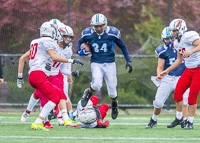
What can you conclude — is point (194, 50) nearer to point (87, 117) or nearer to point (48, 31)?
point (87, 117)

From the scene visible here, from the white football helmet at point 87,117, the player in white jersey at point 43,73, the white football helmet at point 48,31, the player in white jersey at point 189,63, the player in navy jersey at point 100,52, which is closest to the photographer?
the player in white jersey at point 43,73

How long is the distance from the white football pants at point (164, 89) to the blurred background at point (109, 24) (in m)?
3.54

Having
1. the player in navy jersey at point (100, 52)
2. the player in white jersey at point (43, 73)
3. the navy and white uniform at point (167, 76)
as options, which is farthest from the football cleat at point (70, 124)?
the navy and white uniform at point (167, 76)

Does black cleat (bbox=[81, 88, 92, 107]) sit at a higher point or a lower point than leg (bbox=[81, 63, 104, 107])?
lower

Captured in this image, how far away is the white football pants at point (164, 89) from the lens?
23.7ft

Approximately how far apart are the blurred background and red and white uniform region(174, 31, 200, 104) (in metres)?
4.14

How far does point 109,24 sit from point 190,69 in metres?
5.56

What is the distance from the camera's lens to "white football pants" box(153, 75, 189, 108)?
7.24 meters

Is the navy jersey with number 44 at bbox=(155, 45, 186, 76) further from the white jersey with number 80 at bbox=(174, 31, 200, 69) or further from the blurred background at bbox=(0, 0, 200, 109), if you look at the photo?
the blurred background at bbox=(0, 0, 200, 109)

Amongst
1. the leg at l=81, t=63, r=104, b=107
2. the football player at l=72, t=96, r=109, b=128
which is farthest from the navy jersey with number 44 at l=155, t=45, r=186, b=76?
the football player at l=72, t=96, r=109, b=128

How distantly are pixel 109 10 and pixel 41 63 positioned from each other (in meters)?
6.27

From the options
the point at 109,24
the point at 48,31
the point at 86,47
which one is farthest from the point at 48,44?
the point at 109,24

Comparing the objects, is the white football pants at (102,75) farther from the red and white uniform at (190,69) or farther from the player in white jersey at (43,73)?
the red and white uniform at (190,69)

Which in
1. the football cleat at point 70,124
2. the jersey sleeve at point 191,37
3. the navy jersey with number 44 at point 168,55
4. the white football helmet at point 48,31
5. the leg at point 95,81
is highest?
the white football helmet at point 48,31
